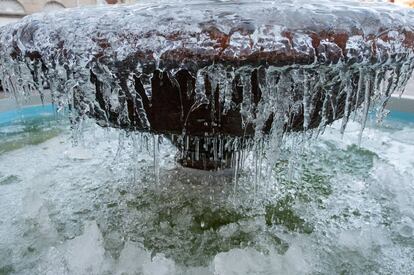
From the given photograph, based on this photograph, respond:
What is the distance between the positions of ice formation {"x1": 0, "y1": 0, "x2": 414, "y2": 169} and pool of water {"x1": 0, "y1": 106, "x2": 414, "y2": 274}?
538 mm

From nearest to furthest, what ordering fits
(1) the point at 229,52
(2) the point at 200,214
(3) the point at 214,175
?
(1) the point at 229,52 → (2) the point at 200,214 → (3) the point at 214,175

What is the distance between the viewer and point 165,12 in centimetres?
138

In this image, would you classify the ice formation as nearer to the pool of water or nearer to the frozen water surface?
the frozen water surface

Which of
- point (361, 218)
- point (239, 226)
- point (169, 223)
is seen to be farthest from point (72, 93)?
point (361, 218)

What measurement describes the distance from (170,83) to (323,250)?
1062 mm

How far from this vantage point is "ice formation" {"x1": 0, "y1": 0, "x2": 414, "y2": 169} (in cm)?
120

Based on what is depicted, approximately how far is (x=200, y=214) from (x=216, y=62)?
110 centimetres

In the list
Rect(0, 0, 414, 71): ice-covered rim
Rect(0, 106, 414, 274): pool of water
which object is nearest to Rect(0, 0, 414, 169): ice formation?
Rect(0, 0, 414, 71): ice-covered rim

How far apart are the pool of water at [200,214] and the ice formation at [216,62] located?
1.76 feet

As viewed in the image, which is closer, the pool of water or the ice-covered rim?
the ice-covered rim

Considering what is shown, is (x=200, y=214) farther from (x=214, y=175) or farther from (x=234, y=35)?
(x=234, y=35)

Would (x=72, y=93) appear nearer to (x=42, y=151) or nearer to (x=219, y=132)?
(x=219, y=132)

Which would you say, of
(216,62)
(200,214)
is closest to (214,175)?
(200,214)

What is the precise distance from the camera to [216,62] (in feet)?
Answer: 3.92
